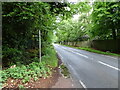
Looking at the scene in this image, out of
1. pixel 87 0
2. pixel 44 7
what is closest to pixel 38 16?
pixel 44 7

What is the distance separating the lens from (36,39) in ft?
28.2

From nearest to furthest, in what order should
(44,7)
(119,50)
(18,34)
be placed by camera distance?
(44,7) → (18,34) → (119,50)

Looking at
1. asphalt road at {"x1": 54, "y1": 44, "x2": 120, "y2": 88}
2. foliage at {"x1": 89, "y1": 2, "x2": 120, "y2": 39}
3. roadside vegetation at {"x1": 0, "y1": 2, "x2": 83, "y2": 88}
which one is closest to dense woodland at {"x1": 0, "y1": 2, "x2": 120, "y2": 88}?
roadside vegetation at {"x1": 0, "y1": 2, "x2": 83, "y2": 88}

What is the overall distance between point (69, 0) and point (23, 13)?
8.83ft

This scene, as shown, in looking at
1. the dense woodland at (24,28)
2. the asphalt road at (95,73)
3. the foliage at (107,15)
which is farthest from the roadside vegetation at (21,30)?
the foliage at (107,15)

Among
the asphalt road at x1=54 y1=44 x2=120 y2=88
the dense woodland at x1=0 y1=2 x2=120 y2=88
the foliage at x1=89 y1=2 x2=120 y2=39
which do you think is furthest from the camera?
the foliage at x1=89 y1=2 x2=120 y2=39

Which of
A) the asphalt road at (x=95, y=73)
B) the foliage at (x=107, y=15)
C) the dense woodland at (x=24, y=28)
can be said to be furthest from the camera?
the foliage at (x=107, y=15)

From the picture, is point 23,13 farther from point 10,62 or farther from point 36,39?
point 36,39

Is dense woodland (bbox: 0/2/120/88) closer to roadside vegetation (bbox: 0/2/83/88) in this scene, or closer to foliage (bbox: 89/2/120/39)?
roadside vegetation (bbox: 0/2/83/88)

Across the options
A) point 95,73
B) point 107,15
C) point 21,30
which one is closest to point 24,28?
point 21,30

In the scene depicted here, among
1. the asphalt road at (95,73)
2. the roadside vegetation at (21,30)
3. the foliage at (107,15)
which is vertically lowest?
the asphalt road at (95,73)

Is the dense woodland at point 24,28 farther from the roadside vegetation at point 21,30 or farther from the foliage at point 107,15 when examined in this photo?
the foliage at point 107,15

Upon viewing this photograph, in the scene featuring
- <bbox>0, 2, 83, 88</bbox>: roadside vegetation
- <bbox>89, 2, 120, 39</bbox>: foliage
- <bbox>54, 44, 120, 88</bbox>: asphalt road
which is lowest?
<bbox>54, 44, 120, 88</bbox>: asphalt road

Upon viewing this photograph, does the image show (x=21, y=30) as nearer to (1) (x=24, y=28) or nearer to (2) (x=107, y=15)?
(1) (x=24, y=28)
